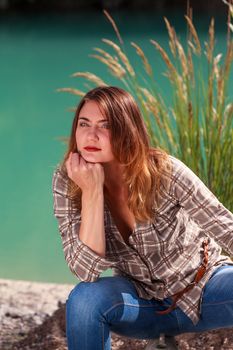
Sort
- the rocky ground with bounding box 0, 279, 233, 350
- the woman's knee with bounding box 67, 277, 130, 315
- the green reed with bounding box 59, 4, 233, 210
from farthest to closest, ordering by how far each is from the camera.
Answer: the green reed with bounding box 59, 4, 233, 210
the rocky ground with bounding box 0, 279, 233, 350
the woman's knee with bounding box 67, 277, 130, 315

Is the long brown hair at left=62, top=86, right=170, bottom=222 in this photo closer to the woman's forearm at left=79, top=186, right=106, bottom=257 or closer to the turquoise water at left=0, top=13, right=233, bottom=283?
the woman's forearm at left=79, top=186, right=106, bottom=257

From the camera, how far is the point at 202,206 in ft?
6.87

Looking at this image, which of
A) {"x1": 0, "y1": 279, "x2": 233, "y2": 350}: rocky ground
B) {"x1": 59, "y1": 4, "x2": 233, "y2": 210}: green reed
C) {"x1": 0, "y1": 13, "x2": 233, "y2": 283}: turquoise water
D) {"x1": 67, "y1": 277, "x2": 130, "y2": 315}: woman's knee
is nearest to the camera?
{"x1": 67, "y1": 277, "x2": 130, "y2": 315}: woman's knee

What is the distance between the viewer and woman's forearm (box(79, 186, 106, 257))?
2051 mm

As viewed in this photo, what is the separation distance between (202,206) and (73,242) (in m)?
0.30

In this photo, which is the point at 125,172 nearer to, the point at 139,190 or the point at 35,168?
the point at 139,190

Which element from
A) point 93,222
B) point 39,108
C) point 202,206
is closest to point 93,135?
point 93,222

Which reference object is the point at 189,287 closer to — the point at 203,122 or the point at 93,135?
the point at 93,135

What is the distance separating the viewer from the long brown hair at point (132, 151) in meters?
2.06

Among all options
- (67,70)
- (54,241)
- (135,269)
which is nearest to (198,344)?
(135,269)

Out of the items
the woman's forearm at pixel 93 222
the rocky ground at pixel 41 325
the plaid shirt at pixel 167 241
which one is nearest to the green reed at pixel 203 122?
the rocky ground at pixel 41 325

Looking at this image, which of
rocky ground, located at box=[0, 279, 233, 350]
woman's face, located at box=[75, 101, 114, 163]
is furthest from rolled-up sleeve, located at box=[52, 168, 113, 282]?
rocky ground, located at box=[0, 279, 233, 350]

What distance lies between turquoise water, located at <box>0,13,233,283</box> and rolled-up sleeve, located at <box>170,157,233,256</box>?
2.38 metres

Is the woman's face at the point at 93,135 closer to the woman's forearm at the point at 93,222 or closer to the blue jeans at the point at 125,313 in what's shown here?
the woman's forearm at the point at 93,222
